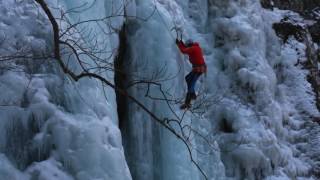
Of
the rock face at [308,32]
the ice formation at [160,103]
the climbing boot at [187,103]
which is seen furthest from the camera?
the rock face at [308,32]

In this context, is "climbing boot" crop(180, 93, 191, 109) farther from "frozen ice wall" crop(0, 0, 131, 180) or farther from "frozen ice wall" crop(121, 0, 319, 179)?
"frozen ice wall" crop(0, 0, 131, 180)

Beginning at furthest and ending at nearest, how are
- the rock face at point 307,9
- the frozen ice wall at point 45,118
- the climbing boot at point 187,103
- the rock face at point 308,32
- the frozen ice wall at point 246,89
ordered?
1. the rock face at point 307,9
2. the rock face at point 308,32
3. the frozen ice wall at point 246,89
4. the climbing boot at point 187,103
5. the frozen ice wall at point 45,118

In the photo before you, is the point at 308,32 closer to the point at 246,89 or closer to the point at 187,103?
the point at 246,89

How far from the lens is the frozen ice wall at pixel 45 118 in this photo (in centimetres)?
569

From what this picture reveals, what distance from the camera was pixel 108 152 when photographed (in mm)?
5965

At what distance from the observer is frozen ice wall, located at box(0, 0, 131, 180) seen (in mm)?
5691

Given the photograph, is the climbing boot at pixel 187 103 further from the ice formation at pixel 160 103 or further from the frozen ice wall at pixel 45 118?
the frozen ice wall at pixel 45 118

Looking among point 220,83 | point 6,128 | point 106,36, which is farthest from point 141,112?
point 220,83

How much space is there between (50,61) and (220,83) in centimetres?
553

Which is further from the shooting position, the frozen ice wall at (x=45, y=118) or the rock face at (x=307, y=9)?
the rock face at (x=307, y=9)

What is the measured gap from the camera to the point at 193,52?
27.2 ft

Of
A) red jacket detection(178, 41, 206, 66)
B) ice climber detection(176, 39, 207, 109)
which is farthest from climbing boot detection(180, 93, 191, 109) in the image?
A: red jacket detection(178, 41, 206, 66)

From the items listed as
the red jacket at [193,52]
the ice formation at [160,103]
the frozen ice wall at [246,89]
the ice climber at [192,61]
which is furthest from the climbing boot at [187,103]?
the red jacket at [193,52]

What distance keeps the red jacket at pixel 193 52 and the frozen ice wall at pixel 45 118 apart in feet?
7.03
